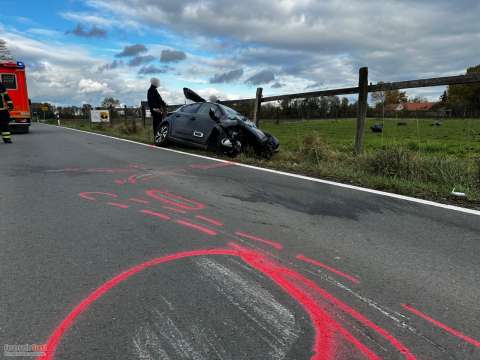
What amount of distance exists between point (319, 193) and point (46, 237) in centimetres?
357

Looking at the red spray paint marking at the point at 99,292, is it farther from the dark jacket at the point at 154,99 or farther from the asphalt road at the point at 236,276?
the dark jacket at the point at 154,99

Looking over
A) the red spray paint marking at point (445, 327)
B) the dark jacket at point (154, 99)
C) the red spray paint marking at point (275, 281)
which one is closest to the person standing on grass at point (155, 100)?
the dark jacket at point (154, 99)

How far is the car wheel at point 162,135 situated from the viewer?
37.3 feet

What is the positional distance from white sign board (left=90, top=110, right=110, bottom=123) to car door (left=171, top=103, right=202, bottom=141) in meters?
19.5

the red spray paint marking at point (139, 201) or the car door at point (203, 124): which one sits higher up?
the car door at point (203, 124)

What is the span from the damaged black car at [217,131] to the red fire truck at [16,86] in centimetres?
1079

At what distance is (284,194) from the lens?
5.54 metres

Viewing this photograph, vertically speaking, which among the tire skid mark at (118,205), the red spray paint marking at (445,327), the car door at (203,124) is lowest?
the red spray paint marking at (445,327)

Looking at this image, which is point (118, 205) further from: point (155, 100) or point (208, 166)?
point (155, 100)

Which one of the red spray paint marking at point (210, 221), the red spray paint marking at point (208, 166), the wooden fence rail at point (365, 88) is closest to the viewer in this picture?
the red spray paint marking at point (210, 221)

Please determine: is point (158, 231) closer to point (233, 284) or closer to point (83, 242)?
point (83, 242)

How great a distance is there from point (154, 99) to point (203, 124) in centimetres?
363

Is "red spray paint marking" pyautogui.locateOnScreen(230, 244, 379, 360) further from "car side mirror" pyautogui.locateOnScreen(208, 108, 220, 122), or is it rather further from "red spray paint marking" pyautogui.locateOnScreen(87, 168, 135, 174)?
"car side mirror" pyautogui.locateOnScreen(208, 108, 220, 122)

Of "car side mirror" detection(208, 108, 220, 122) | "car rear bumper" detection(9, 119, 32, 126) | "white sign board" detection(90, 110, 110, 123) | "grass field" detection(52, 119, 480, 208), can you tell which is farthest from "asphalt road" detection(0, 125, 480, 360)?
"white sign board" detection(90, 110, 110, 123)
